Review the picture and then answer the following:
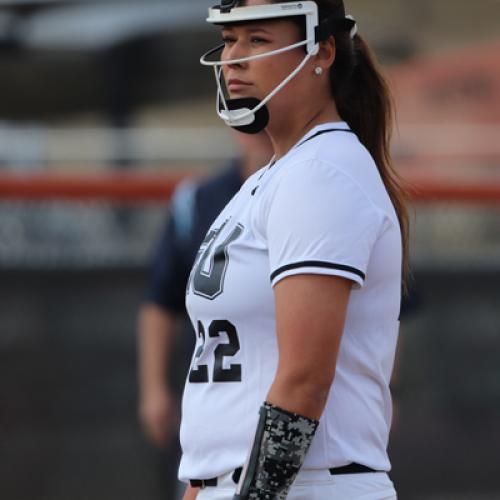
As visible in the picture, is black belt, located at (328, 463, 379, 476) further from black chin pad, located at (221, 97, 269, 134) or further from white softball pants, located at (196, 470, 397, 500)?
black chin pad, located at (221, 97, 269, 134)

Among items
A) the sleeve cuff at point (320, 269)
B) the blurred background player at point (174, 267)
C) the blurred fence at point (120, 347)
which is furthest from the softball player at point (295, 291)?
the blurred fence at point (120, 347)

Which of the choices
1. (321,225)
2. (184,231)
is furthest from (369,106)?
(184,231)

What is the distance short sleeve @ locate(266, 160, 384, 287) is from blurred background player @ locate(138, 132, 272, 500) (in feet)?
5.76

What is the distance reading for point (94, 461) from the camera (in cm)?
501

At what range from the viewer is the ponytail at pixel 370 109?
225 cm

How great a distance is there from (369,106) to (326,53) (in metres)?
0.19

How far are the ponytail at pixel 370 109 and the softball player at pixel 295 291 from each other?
12 mm

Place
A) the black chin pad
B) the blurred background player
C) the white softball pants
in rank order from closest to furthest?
the white softball pants < the black chin pad < the blurred background player

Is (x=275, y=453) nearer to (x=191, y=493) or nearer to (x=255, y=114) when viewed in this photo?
(x=191, y=493)

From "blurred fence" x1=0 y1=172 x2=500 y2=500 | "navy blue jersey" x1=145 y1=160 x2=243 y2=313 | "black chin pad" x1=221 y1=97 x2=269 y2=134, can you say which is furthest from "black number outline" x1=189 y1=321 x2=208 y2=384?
"blurred fence" x1=0 y1=172 x2=500 y2=500

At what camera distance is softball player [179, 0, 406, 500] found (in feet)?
6.27

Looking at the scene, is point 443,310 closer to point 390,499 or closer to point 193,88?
point 390,499

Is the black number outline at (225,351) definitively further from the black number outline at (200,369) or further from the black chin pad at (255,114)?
the black chin pad at (255,114)

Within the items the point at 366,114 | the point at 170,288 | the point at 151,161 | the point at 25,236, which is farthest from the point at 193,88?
the point at 366,114
